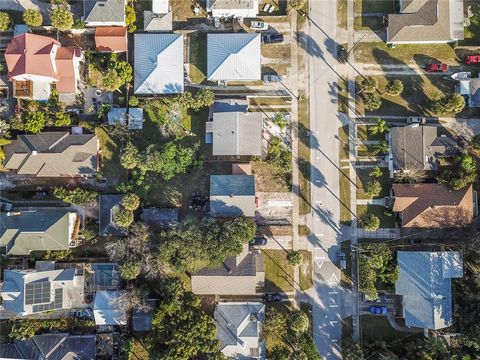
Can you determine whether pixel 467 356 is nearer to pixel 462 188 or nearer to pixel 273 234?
pixel 462 188

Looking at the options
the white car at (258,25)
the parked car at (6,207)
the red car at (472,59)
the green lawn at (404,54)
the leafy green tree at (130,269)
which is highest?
the white car at (258,25)

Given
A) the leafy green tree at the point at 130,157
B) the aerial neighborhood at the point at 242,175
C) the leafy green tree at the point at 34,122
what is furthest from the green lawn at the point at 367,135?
the leafy green tree at the point at 34,122

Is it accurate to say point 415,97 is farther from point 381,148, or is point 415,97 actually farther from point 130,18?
point 130,18

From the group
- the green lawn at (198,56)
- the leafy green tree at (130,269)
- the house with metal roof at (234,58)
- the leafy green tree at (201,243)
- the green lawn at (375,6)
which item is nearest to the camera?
the leafy green tree at (201,243)

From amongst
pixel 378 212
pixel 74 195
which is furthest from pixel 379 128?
pixel 74 195

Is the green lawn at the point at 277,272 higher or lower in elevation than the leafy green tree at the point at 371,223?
lower

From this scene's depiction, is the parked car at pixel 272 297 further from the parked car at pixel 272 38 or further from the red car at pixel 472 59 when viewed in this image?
the red car at pixel 472 59

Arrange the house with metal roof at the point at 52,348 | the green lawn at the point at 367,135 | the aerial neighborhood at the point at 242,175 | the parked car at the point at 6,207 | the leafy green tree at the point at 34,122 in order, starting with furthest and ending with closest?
the parked car at the point at 6,207 < the green lawn at the point at 367,135 < the leafy green tree at the point at 34,122 < the house with metal roof at the point at 52,348 < the aerial neighborhood at the point at 242,175

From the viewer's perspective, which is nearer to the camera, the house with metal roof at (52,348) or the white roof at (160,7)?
the house with metal roof at (52,348)

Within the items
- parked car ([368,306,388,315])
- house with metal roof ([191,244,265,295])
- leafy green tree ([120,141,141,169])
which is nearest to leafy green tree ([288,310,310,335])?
house with metal roof ([191,244,265,295])
